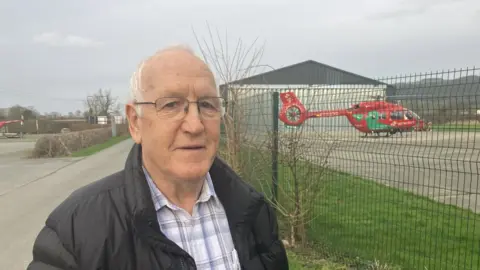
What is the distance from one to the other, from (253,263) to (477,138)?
2.64m

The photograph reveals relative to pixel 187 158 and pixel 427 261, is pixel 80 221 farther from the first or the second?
pixel 427 261

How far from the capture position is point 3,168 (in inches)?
629

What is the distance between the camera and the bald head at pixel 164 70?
158 cm

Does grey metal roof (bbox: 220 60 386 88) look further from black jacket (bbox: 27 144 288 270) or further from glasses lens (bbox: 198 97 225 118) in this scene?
black jacket (bbox: 27 144 288 270)

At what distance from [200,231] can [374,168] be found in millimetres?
3665

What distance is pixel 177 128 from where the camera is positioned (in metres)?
1.57

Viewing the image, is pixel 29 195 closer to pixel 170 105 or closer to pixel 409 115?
pixel 409 115

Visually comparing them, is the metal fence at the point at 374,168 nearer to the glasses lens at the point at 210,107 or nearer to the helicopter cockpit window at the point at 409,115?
the helicopter cockpit window at the point at 409,115

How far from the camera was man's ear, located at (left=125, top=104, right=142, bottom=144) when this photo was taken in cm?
166

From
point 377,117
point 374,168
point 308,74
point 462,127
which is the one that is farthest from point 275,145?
point 308,74

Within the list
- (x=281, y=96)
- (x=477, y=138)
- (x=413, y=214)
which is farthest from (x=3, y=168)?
(x=477, y=138)

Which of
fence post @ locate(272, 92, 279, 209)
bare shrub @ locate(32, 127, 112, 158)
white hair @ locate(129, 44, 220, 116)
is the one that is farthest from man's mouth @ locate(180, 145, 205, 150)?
bare shrub @ locate(32, 127, 112, 158)

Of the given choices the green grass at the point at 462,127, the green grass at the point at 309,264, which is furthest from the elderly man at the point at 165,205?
the green grass at the point at 309,264

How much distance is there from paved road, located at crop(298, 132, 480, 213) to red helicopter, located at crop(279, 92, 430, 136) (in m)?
0.09
